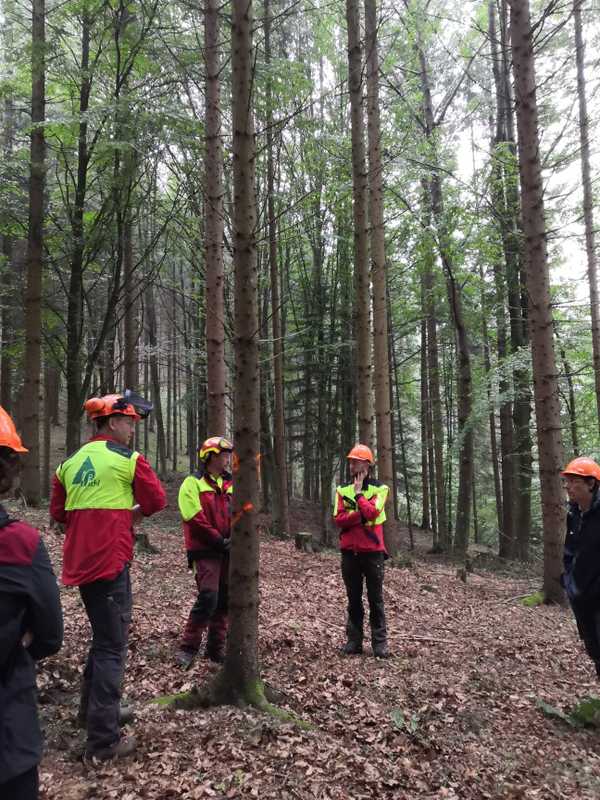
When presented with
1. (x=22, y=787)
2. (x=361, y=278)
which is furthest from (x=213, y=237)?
(x=22, y=787)

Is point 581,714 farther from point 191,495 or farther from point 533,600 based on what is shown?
point 533,600

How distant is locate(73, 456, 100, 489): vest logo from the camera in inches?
143

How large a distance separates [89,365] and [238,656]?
6.69 meters

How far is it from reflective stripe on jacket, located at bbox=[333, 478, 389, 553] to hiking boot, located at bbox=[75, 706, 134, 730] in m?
2.72

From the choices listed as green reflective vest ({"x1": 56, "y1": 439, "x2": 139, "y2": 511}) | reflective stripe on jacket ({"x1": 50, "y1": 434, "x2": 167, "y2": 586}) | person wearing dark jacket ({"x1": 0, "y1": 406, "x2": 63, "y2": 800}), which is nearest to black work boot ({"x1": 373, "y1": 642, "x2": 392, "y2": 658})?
reflective stripe on jacket ({"x1": 50, "y1": 434, "x2": 167, "y2": 586})

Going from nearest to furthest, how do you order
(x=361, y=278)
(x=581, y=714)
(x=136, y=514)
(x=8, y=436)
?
1. (x=8, y=436)
2. (x=136, y=514)
3. (x=581, y=714)
4. (x=361, y=278)

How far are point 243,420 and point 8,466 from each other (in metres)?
2.11

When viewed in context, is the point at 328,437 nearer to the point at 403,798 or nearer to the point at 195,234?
the point at 195,234

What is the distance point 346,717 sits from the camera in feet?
14.5

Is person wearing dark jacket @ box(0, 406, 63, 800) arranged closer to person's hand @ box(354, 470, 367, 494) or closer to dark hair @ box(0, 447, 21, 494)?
dark hair @ box(0, 447, 21, 494)

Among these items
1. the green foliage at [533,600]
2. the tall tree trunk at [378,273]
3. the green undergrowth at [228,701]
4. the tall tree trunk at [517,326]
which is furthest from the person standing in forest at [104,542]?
the tall tree trunk at [517,326]

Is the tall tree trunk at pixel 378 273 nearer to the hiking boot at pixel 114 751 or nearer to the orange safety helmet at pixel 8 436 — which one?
the hiking boot at pixel 114 751

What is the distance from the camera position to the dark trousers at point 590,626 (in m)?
4.17

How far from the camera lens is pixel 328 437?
16688 mm
